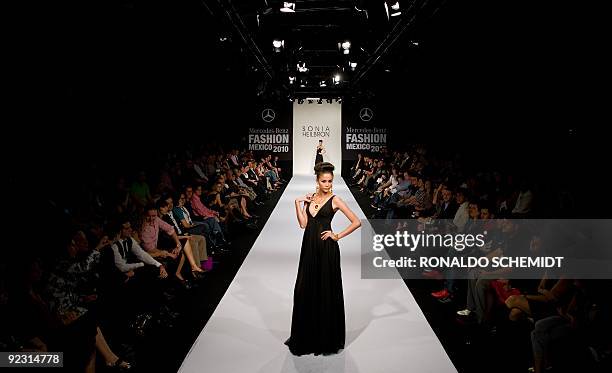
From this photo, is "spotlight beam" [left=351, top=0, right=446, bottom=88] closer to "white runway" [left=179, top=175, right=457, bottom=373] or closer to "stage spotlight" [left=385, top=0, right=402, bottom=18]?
"stage spotlight" [left=385, top=0, right=402, bottom=18]

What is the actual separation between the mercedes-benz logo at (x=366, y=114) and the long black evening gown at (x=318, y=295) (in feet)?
49.6

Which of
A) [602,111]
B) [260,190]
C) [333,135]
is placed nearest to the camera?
[602,111]

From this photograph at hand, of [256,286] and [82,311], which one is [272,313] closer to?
[256,286]

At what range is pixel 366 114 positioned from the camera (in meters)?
18.3

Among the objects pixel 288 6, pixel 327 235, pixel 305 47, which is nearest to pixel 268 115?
pixel 305 47

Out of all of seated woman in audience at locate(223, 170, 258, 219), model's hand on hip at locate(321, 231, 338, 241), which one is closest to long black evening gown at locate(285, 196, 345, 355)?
model's hand on hip at locate(321, 231, 338, 241)

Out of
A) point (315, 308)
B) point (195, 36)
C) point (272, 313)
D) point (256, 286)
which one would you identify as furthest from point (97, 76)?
point (315, 308)

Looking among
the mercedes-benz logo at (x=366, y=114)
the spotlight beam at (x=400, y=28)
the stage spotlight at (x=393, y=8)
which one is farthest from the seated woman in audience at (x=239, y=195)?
the mercedes-benz logo at (x=366, y=114)

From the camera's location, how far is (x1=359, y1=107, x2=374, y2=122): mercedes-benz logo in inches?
719

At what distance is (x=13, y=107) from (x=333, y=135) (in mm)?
14462

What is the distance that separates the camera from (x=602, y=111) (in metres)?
6.55

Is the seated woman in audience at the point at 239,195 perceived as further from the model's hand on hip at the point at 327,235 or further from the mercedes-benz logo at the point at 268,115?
the mercedes-benz logo at the point at 268,115

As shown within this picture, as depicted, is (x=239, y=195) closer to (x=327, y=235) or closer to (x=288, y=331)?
(x=288, y=331)

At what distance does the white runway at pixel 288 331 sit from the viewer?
337 centimetres
